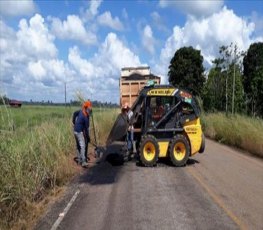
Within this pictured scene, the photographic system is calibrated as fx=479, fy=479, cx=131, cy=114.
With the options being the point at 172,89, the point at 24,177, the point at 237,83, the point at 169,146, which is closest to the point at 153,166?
the point at 169,146

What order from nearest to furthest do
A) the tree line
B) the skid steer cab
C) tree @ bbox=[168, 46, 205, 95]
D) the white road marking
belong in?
the white road marking, the skid steer cab, the tree line, tree @ bbox=[168, 46, 205, 95]

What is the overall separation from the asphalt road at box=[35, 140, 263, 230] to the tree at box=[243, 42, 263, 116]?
27741mm

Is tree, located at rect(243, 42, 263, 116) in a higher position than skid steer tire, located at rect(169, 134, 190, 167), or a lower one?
higher

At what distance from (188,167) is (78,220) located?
778 cm

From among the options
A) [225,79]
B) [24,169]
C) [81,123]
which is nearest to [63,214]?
[24,169]

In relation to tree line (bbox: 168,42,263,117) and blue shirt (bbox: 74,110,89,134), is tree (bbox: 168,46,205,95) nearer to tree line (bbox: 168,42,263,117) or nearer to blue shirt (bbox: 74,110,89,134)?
tree line (bbox: 168,42,263,117)

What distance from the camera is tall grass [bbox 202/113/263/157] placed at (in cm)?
2153

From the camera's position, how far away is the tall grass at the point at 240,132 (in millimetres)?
21530

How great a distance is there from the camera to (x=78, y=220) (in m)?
9.15

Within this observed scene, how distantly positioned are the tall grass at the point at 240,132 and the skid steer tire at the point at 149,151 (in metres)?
6.02

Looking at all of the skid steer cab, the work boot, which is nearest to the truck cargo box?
the skid steer cab

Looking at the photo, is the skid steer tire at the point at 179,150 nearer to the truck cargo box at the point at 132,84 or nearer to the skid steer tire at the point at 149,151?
the skid steer tire at the point at 149,151

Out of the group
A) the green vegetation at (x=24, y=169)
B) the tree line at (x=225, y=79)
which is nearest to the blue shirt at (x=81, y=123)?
the green vegetation at (x=24, y=169)

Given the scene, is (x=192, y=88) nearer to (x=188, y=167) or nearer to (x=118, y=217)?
(x=188, y=167)
